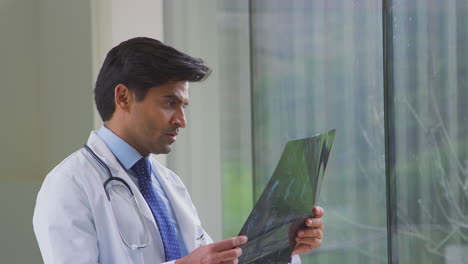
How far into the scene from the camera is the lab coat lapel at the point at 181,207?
1.93 metres

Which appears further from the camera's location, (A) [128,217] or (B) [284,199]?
(A) [128,217]

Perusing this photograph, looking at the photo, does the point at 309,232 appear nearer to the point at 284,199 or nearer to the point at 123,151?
the point at 284,199

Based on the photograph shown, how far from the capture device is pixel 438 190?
2990 mm

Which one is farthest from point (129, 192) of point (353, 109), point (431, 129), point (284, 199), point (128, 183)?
point (353, 109)

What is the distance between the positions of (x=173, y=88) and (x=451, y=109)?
4.72ft

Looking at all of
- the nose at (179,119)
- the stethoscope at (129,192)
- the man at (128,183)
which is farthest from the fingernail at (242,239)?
the nose at (179,119)

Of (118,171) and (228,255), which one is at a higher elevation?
(118,171)

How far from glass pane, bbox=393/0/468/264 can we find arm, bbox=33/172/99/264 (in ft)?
5.45

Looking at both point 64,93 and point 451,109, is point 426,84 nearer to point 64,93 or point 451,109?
point 451,109

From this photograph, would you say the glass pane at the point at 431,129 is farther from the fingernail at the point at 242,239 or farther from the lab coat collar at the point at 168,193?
the fingernail at the point at 242,239

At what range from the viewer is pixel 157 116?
73.0 inches

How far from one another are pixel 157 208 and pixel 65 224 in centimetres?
29

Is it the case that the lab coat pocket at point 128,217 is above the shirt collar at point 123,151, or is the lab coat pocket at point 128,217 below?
below

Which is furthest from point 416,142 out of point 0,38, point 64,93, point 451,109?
point 0,38
